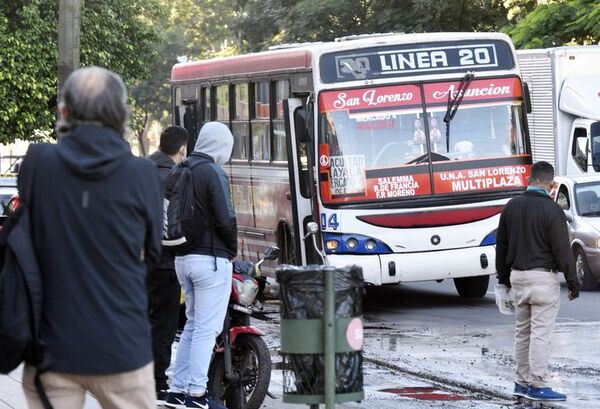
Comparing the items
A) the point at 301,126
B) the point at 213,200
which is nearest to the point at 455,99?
the point at 301,126

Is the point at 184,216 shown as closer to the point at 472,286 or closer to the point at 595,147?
the point at 472,286

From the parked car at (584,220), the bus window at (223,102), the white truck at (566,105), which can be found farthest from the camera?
the white truck at (566,105)

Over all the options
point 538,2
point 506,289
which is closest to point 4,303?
point 506,289

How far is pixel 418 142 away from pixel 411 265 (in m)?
1.33

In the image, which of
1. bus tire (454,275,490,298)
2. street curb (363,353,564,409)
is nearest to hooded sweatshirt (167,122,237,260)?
street curb (363,353,564,409)

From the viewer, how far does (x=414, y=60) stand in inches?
637

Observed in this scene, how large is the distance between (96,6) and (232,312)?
1084 inches

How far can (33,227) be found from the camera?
4.76 m

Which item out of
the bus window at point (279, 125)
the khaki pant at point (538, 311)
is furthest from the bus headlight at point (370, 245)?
the khaki pant at point (538, 311)

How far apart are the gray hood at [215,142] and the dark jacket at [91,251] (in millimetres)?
3976

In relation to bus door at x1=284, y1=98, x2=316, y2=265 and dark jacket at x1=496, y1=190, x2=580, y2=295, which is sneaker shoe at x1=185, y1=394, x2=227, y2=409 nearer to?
dark jacket at x1=496, y1=190, x2=580, y2=295

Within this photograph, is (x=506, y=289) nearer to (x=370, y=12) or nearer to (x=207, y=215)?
(x=207, y=215)

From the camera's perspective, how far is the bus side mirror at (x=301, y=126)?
603 inches

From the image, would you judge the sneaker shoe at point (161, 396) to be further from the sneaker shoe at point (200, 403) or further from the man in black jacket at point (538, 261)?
the man in black jacket at point (538, 261)
